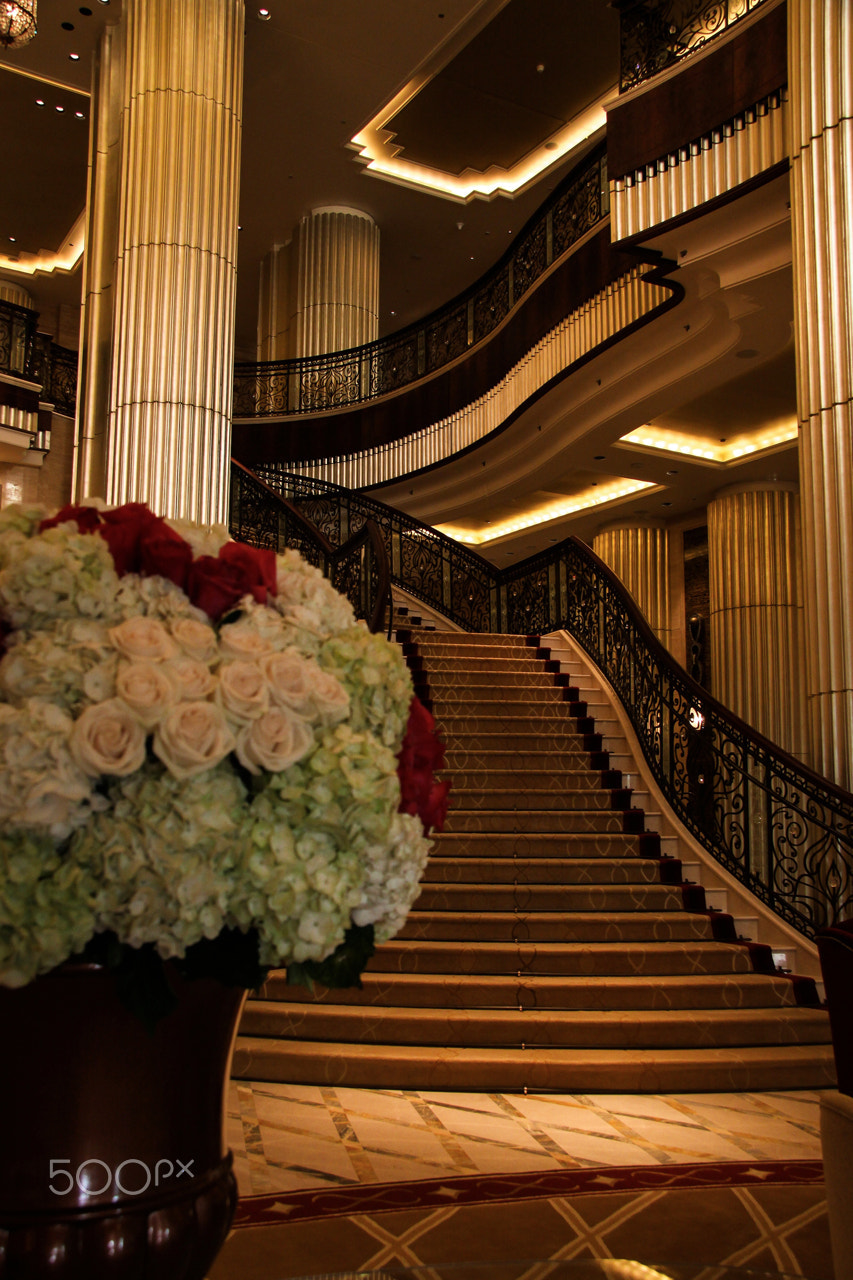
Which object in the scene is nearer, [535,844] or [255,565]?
[255,565]

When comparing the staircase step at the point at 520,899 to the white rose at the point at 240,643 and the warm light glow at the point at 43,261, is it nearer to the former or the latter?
the white rose at the point at 240,643

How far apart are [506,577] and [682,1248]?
994 cm

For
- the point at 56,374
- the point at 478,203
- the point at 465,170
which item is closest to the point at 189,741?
the point at 56,374

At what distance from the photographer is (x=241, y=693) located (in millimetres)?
1045

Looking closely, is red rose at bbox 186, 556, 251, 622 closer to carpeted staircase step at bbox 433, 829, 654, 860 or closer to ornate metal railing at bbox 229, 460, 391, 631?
carpeted staircase step at bbox 433, 829, 654, 860

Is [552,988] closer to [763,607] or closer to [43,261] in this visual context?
[763,607]

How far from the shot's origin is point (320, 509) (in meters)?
14.4

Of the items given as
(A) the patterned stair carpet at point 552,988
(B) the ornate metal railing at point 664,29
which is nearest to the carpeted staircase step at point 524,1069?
(A) the patterned stair carpet at point 552,988

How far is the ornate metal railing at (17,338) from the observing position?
47.4 feet

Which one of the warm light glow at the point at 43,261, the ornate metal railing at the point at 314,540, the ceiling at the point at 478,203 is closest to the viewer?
the ceiling at the point at 478,203

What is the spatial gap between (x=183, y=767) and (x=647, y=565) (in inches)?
590

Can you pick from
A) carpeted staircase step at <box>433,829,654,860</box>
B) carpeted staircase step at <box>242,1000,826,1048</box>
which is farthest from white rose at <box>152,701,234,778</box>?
carpeted staircase step at <box>433,829,654,860</box>

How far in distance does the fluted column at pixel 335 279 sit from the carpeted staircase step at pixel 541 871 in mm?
11237

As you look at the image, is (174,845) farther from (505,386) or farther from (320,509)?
(320,509)
